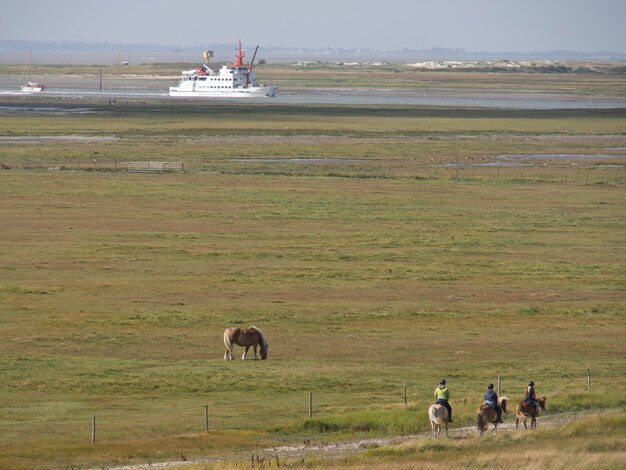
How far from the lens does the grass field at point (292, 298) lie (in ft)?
88.0

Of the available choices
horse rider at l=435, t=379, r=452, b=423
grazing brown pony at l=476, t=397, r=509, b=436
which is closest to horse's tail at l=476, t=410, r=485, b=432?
grazing brown pony at l=476, t=397, r=509, b=436

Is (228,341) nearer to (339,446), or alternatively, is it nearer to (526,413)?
(339,446)

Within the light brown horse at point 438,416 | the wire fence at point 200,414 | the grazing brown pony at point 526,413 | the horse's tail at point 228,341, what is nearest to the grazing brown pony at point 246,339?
the horse's tail at point 228,341

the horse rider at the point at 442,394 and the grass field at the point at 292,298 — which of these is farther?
the grass field at the point at 292,298

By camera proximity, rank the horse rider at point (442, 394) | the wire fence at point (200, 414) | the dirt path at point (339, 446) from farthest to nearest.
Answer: the wire fence at point (200, 414) → the horse rider at point (442, 394) → the dirt path at point (339, 446)

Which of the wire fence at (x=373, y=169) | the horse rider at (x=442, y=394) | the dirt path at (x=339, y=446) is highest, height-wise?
the horse rider at (x=442, y=394)

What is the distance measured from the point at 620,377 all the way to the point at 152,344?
39.9 feet

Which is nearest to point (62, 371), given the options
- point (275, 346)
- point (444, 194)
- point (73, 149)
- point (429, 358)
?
point (275, 346)

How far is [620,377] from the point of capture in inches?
1227

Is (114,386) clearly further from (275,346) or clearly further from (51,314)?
(51,314)

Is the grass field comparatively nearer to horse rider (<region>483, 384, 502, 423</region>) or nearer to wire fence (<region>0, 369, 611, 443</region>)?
wire fence (<region>0, 369, 611, 443</region>)

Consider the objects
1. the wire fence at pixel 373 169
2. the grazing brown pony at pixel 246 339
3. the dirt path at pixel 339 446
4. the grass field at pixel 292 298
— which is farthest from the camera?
Answer: the wire fence at pixel 373 169

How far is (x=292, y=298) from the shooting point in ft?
135

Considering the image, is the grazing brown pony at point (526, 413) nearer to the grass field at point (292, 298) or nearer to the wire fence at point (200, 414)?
the grass field at point (292, 298)
